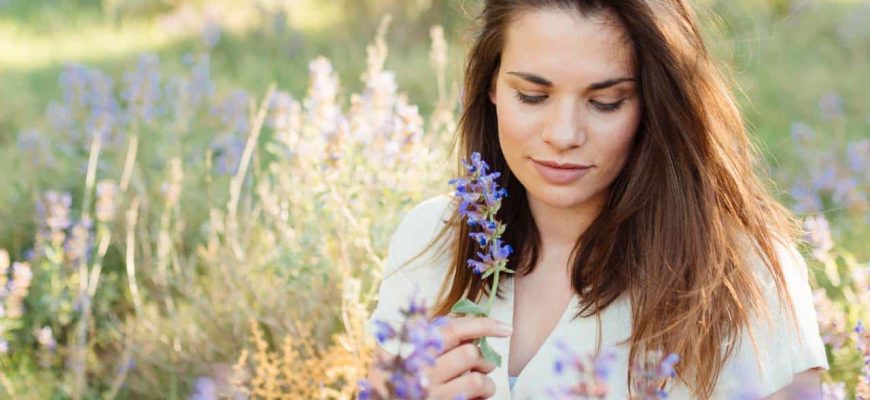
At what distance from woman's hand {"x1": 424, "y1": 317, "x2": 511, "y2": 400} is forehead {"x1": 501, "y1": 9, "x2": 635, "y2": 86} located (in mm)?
540

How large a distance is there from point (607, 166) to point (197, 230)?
7.57 feet

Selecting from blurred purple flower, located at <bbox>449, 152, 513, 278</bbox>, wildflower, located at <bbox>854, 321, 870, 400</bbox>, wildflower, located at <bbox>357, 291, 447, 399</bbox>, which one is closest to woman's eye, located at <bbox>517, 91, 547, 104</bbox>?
blurred purple flower, located at <bbox>449, 152, 513, 278</bbox>

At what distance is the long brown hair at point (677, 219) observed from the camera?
2.19m

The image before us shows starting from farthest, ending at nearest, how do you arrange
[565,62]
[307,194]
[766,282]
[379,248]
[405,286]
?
[307,194] < [379,248] < [405,286] < [766,282] < [565,62]

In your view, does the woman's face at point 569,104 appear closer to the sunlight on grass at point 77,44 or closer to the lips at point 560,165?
the lips at point 560,165

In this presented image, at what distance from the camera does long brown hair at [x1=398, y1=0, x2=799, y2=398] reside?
2.19 meters

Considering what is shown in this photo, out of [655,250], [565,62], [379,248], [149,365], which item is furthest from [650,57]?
[149,365]

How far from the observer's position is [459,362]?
183 centimetres

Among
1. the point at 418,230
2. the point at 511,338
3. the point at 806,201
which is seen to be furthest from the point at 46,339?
the point at 806,201

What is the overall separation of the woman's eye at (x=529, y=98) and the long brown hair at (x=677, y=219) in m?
0.17

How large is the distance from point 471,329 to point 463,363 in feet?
0.28

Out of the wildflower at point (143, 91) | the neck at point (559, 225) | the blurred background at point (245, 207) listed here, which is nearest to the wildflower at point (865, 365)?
the blurred background at point (245, 207)

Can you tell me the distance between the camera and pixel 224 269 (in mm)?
3322

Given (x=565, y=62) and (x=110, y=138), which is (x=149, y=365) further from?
(x=565, y=62)
